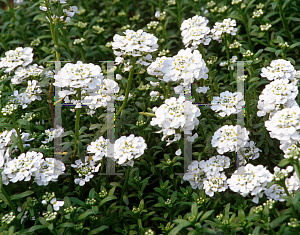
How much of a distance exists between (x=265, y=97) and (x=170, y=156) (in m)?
1.97

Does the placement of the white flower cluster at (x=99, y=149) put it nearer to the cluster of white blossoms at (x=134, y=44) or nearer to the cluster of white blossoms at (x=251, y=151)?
the cluster of white blossoms at (x=134, y=44)

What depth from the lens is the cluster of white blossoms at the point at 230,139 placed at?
4.74 meters

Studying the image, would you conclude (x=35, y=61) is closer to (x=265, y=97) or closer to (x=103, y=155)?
(x=103, y=155)

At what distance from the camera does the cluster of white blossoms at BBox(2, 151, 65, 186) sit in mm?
4496

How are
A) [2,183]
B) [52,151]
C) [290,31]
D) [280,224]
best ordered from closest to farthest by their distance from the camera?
1. [280,224]
2. [2,183]
3. [52,151]
4. [290,31]

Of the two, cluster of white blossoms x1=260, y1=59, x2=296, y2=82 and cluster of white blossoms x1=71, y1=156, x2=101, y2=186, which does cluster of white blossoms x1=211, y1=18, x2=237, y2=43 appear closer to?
cluster of white blossoms x1=260, y1=59, x2=296, y2=82

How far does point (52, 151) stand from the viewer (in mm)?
5848

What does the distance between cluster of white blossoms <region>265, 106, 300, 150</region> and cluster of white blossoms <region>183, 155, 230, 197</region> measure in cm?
93

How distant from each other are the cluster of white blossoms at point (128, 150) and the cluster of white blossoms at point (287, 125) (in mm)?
1763

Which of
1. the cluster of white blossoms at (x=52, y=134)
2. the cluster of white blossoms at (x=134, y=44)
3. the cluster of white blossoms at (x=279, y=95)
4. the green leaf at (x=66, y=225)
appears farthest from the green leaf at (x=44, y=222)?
the cluster of white blossoms at (x=279, y=95)

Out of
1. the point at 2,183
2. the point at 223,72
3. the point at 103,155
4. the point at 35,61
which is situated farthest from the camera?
the point at 35,61

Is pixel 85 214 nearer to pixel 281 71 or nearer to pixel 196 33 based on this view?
pixel 196 33

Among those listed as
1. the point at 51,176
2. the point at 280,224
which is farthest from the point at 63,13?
the point at 280,224

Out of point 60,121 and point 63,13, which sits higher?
point 63,13
